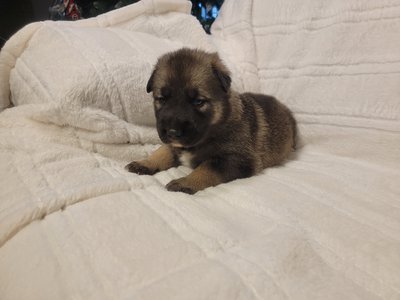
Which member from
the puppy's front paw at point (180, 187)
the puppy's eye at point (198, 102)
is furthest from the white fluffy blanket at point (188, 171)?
the puppy's eye at point (198, 102)

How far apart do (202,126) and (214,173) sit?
241 mm

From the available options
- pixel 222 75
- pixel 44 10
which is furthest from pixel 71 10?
pixel 222 75

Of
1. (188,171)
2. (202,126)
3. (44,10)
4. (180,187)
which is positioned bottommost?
(188,171)

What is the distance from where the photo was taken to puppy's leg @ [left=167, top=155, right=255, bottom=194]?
61.3 inches

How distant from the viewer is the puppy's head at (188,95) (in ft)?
5.33

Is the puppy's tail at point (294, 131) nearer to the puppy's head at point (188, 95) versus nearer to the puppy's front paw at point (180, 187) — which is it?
the puppy's head at point (188, 95)

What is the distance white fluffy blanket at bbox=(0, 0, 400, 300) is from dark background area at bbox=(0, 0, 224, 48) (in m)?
0.79

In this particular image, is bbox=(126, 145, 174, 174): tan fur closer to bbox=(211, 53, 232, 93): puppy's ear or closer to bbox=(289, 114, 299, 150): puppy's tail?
bbox=(211, 53, 232, 93): puppy's ear

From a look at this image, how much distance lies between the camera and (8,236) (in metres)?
1.07

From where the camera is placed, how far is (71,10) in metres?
3.04

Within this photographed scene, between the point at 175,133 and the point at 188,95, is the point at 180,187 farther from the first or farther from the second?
the point at 188,95

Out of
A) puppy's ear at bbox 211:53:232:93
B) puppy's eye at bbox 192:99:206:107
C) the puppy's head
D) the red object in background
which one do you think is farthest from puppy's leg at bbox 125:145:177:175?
the red object in background

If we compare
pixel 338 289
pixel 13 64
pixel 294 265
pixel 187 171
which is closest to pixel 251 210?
pixel 294 265

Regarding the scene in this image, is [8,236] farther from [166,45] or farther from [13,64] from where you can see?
[166,45]
